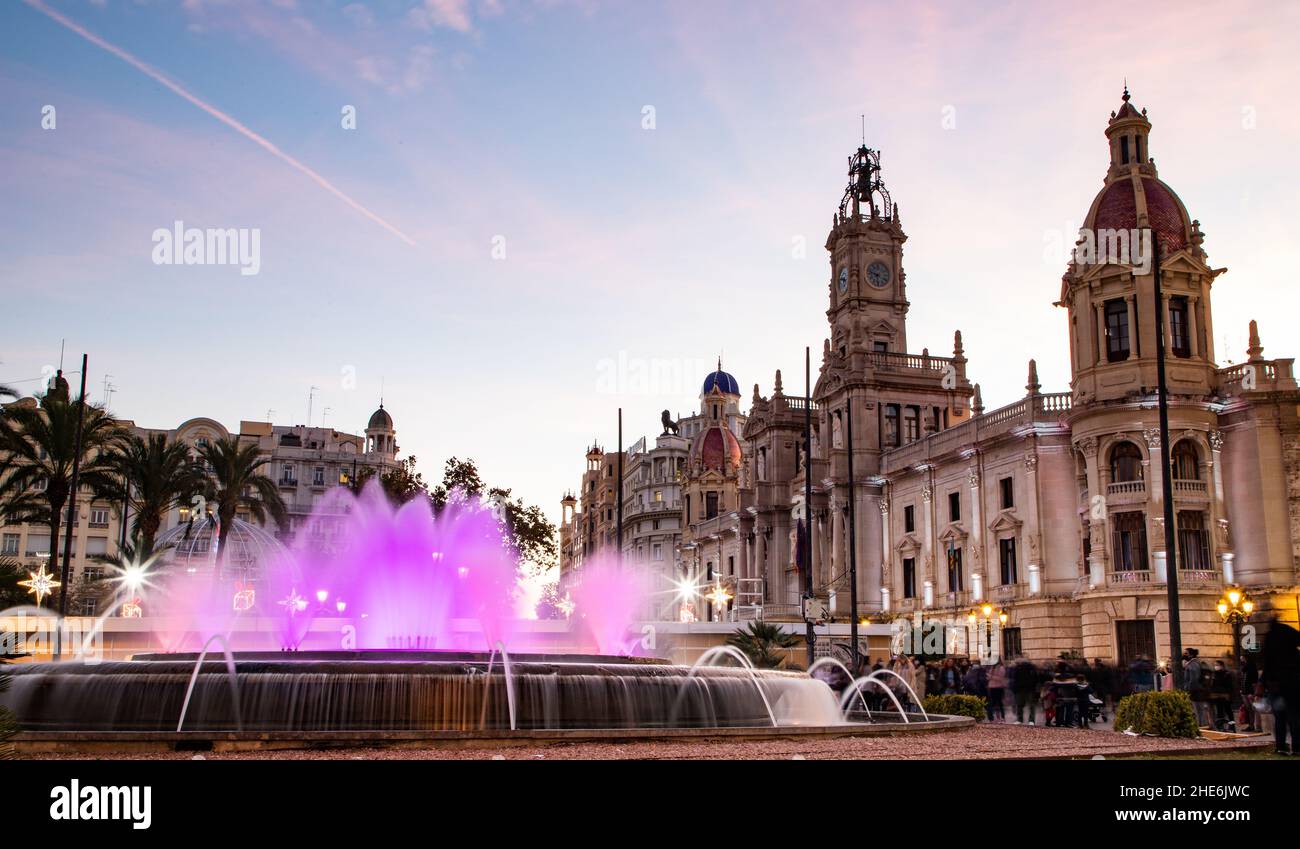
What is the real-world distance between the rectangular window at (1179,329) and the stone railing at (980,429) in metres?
4.63

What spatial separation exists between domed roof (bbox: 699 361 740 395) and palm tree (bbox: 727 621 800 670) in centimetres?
8275

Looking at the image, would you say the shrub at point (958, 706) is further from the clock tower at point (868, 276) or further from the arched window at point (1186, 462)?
the clock tower at point (868, 276)

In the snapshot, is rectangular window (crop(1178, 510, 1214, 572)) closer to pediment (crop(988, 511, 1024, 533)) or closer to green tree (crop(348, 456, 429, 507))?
pediment (crop(988, 511, 1024, 533))

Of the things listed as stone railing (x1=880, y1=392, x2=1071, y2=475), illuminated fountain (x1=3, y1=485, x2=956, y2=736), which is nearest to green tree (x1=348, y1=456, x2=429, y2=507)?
stone railing (x1=880, y1=392, x2=1071, y2=475)

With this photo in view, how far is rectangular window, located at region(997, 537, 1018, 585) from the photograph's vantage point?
48812 millimetres

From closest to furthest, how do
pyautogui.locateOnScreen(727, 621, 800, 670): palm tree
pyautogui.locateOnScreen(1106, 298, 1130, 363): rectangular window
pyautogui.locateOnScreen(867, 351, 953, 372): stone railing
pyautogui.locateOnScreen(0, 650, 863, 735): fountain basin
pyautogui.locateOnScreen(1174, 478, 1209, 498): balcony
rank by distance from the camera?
pyautogui.locateOnScreen(0, 650, 863, 735): fountain basin < pyautogui.locateOnScreen(727, 621, 800, 670): palm tree < pyautogui.locateOnScreen(1174, 478, 1209, 498): balcony < pyautogui.locateOnScreen(1106, 298, 1130, 363): rectangular window < pyautogui.locateOnScreen(867, 351, 953, 372): stone railing

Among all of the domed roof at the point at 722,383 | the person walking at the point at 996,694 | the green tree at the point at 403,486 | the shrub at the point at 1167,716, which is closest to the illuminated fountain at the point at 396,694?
the person walking at the point at 996,694

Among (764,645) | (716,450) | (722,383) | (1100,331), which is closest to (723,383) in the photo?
(722,383)

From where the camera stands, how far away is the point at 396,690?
51.1 feet

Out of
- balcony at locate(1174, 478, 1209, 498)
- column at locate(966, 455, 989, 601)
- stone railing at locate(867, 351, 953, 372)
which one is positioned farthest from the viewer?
stone railing at locate(867, 351, 953, 372)

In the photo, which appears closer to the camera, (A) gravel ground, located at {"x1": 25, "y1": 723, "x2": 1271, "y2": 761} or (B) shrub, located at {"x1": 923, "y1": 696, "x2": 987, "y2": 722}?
(A) gravel ground, located at {"x1": 25, "y1": 723, "x2": 1271, "y2": 761}
